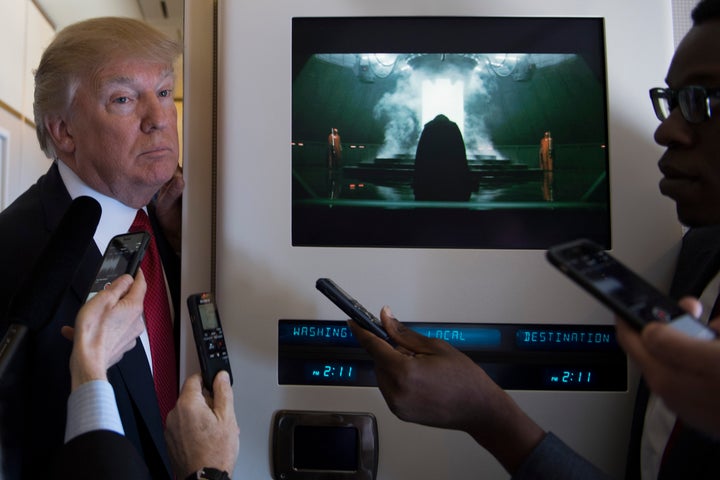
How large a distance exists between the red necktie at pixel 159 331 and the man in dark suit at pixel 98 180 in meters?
0.02

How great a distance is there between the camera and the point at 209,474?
33.2 inches

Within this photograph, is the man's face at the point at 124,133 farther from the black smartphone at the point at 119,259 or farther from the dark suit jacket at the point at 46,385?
the black smartphone at the point at 119,259

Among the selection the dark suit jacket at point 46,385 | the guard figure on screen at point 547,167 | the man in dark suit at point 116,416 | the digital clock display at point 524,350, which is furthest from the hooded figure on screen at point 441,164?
the dark suit jacket at point 46,385

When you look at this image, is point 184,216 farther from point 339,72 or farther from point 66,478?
point 66,478

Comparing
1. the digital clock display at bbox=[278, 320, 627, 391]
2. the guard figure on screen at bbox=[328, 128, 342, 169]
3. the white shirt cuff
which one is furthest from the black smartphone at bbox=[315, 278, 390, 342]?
the white shirt cuff

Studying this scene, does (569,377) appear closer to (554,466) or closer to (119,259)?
(554,466)

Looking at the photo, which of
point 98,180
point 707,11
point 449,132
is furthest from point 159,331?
point 707,11

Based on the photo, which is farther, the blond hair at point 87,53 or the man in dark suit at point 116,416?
the blond hair at point 87,53

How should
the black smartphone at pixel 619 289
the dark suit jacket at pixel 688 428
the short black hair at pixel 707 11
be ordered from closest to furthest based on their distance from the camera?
the black smartphone at pixel 619 289, the dark suit jacket at pixel 688 428, the short black hair at pixel 707 11

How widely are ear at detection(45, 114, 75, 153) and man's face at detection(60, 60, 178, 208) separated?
1.2 inches

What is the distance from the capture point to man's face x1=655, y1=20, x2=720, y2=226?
909mm

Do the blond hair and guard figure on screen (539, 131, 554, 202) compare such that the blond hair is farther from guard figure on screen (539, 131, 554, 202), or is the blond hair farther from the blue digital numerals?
the blue digital numerals

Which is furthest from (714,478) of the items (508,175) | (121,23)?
(121,23)

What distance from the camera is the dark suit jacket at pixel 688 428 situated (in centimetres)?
83
